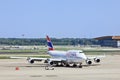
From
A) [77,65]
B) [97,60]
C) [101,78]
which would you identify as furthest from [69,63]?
[101,78]

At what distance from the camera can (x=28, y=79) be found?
190 feet

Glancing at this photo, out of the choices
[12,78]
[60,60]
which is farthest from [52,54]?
[12,78]

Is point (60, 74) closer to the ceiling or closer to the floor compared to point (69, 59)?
closer to the floor

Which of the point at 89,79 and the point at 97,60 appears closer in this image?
the point at 89,79

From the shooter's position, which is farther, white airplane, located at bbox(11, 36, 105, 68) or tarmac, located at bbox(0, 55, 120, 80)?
white airplane, located at bbox(11, 36, 105, 68)

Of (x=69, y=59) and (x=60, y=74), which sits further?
(x=69, y=59)

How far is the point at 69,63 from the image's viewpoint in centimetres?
9038

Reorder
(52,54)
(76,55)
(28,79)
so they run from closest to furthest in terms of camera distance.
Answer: (28,79) < (76,55) < (52,54)

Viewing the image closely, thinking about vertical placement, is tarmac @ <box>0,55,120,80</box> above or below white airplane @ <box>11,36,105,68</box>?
below

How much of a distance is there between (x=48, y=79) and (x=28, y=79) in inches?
100

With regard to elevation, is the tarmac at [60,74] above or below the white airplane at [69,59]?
below

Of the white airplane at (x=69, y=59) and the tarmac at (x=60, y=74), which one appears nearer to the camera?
the tarmac at (x=60, y=74)

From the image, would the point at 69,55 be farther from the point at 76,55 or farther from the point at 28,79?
the point at 28,79

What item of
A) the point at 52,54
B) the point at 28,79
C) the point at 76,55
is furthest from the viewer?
the point at 52,54
